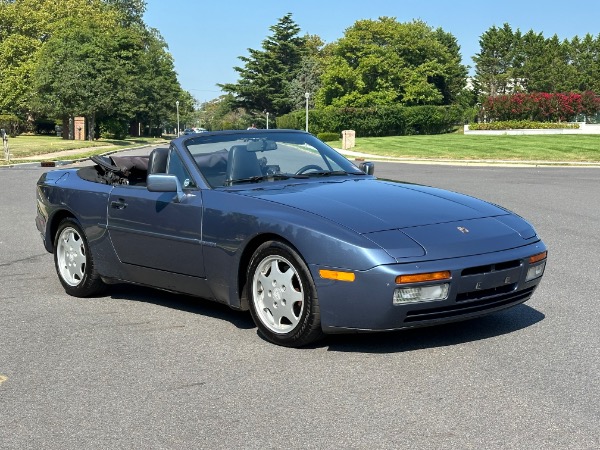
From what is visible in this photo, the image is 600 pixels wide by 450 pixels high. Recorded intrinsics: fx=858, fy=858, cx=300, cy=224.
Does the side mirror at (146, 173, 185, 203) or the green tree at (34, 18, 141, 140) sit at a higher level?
the green tree at (34, 18, 141, 140)

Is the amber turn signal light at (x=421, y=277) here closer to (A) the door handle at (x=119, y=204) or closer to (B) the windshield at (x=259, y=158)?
(B) the windshield at (x=259, y=158)

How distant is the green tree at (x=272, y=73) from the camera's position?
11256cm

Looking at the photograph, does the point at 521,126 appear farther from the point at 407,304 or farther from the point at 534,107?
the point at 407,304

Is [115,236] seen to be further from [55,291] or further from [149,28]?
[149,28]

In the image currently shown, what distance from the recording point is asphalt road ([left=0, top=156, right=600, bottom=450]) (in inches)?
155

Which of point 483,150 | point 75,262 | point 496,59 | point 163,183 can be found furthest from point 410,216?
point 496,59

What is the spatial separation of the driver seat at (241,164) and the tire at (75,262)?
1.59 metres

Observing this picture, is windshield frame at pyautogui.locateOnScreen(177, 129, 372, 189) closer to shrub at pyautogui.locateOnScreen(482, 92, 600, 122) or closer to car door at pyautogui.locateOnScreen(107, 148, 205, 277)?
car door at pyautogui.locateOnScreen(107, 148, 205, 277)

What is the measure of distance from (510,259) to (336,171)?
1880 mm

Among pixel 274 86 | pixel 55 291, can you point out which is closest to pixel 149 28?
pixel 274 86

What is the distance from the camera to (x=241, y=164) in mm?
6379

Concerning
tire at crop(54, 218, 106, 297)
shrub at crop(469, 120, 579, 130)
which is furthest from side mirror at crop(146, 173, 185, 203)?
shrub at crop(469, 120, 579, 130)

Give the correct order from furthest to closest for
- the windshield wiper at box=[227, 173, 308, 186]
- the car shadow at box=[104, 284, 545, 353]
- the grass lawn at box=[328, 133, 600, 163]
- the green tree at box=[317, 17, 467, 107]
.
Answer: the green tree at box=[317, 17, 467, 107]
the grass lawn at box=[328, 133, 600, 163]
the windshield wiper at box=[227, 173, 308, 186]
the car shadow at box=[104, 284, 545, 353]

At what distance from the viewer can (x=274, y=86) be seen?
114m
